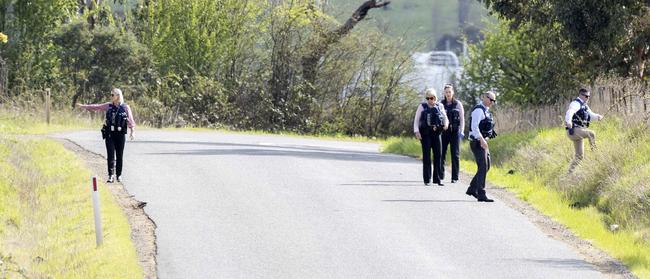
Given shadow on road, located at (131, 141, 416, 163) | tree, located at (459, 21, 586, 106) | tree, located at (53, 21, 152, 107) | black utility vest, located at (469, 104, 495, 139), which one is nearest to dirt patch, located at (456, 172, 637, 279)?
black utility vest, located at (469, 104, 495, 139)

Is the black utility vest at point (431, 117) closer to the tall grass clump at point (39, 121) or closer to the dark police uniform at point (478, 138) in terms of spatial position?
the dark police uniform at point (478, 138)

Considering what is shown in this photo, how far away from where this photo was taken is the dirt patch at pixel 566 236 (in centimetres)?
1469

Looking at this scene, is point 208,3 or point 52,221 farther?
point 208,3

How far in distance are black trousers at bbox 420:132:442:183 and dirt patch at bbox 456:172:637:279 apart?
797mm

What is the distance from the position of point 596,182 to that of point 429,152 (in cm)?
272

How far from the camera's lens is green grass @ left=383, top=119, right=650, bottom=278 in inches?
694

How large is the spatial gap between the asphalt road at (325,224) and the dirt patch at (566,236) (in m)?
0.20

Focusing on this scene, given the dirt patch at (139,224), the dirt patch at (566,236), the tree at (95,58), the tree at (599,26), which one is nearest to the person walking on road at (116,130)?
the dirt patch at (139,224)

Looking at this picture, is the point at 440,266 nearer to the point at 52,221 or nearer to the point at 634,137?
the point at 52,221

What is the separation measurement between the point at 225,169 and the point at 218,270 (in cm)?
1057

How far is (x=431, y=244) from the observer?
1587 centimetres

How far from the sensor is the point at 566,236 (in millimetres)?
17312

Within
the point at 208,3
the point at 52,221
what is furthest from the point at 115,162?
the point at 208,3

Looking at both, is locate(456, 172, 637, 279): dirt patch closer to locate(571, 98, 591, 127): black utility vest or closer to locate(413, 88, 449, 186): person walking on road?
locate(413, 88, 449, 186): person walking on road
